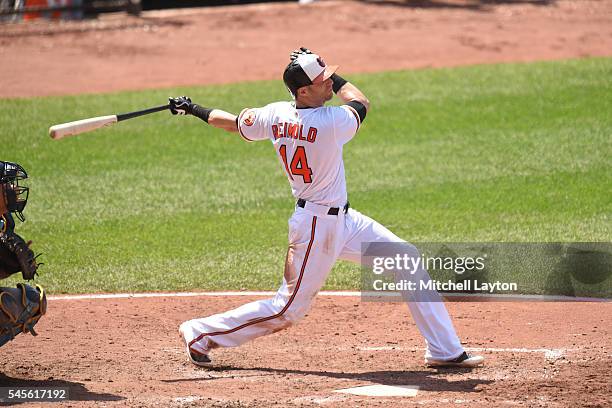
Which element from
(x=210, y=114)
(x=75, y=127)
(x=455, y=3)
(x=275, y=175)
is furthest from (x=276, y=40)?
(x=75, y=127)

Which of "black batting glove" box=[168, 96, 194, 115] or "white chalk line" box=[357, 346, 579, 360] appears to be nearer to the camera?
"white chalk line" box=[357, 346, 579, 360]

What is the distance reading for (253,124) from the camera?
222 inches

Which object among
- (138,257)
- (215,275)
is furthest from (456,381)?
(138,257)

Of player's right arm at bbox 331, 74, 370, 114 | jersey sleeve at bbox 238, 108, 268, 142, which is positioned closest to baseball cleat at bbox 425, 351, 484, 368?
player's right arm at bbox 331, 74, 370, 114

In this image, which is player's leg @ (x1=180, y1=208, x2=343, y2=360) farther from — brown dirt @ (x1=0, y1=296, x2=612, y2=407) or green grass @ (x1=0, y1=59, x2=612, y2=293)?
green grass @ (x1=0, y1=59, x2=612, y2=293)

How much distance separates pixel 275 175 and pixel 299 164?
17.3 ft

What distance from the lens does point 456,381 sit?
5406 mm

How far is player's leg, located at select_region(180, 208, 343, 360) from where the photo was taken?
553cm

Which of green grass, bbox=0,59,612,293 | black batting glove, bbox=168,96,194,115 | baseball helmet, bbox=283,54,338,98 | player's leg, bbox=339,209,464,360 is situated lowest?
green grass, bbox=0,59,612,293

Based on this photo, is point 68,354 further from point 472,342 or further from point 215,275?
point 472,342

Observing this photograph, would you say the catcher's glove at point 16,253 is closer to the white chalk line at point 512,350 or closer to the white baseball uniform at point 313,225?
the white baseball uniform at point 313,225

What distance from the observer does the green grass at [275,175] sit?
8.47 metres

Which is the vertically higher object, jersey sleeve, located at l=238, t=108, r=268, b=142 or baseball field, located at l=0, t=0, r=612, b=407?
jersey sleeve, located at l=238, t=108, r=268, b=142

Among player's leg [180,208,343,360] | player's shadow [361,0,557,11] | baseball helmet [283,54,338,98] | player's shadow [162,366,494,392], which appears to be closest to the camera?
player's shadow [162,366,494,392]
